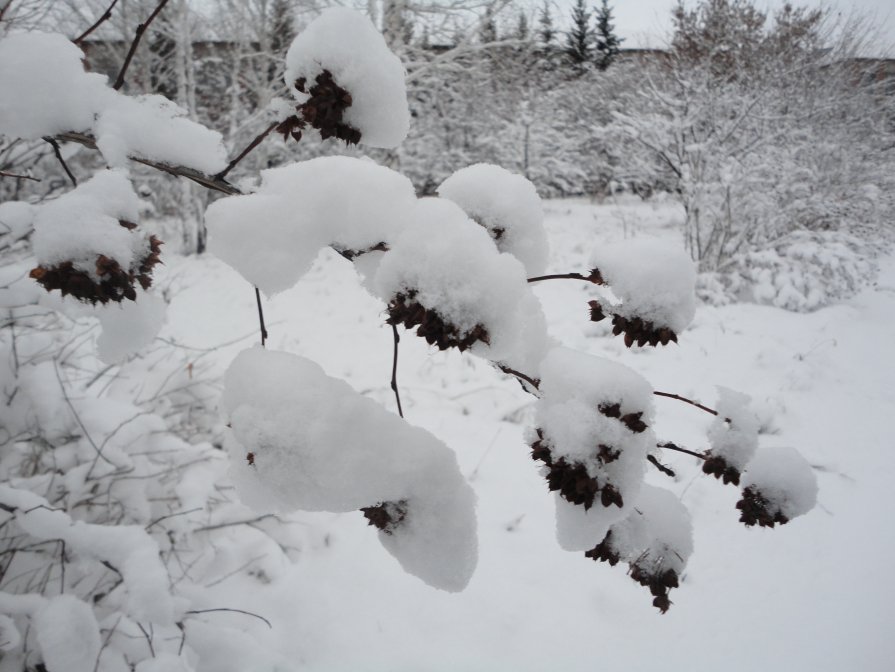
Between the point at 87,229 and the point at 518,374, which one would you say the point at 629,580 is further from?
the point at 87,229

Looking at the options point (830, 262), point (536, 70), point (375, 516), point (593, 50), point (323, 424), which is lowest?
point (830, 262)

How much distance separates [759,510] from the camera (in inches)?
33.2

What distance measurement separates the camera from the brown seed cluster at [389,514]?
666 mm

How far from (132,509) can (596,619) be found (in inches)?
79.3

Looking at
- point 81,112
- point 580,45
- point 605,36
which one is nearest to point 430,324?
point 81,112

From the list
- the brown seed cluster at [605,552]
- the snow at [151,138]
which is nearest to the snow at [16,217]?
the snow at [151,138]

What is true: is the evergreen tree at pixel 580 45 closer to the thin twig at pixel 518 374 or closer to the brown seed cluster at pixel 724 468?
the brown seed cluster at pixel 724 468

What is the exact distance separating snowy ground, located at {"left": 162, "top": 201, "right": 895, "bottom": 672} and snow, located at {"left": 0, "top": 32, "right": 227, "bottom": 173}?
1117mm

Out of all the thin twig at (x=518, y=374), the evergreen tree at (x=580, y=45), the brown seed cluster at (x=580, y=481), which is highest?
the evergreen tree at (x=580, y=45)

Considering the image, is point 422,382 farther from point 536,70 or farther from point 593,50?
point 593,50

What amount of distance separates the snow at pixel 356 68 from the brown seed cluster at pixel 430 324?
0.88ft

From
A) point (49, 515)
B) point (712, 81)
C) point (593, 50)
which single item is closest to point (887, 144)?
point (712, 81)

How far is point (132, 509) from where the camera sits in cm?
200

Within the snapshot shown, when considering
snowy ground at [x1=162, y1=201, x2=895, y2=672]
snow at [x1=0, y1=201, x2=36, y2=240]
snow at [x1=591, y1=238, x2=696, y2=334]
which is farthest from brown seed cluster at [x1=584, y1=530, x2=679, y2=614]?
snow at [x1=0, y1=201, x2=36, y2=240]
